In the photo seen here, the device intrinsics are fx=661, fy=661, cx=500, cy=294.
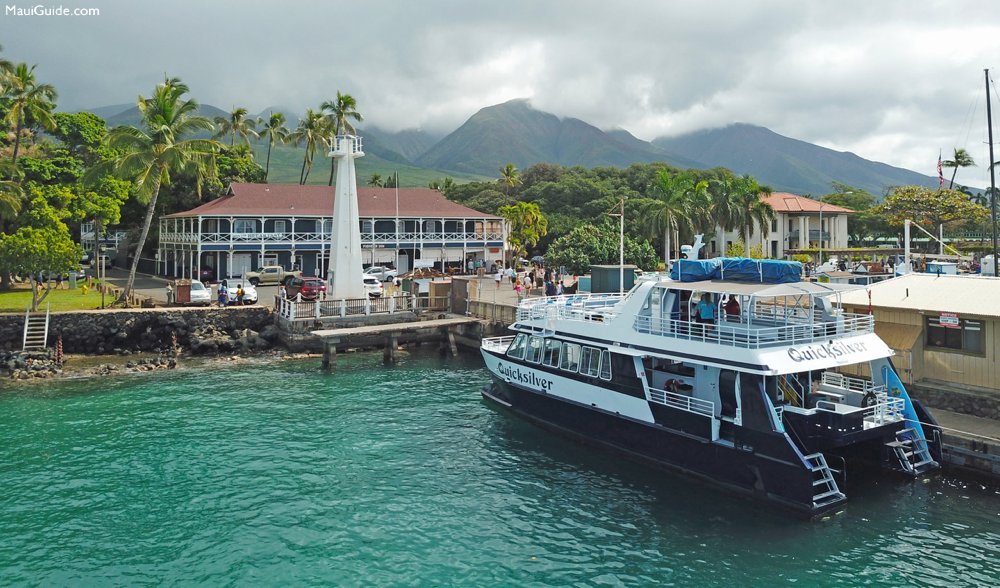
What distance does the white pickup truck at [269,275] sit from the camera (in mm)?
50938

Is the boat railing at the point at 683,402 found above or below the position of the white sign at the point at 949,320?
below

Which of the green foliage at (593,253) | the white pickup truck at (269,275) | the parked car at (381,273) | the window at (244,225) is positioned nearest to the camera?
the green foliage at (593,253)

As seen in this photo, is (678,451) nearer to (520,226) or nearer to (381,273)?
(381,273)

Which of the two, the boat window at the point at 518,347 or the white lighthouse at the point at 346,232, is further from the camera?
the white lighthouse at the point at 346,232

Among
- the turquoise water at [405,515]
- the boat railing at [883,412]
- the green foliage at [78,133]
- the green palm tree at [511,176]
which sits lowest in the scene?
the turquoise water at [405,515]

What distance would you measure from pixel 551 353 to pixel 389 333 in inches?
514

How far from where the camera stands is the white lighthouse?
36.7 meters

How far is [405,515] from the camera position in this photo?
15445 millimetres

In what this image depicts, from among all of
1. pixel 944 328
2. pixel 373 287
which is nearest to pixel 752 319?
pixel 944 328

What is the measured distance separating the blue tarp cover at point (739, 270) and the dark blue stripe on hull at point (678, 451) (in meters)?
4.55

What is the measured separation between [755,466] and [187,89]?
3856 cm

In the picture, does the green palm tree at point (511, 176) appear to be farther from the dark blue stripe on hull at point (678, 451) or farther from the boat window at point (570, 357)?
the boat window at point (570, 357)

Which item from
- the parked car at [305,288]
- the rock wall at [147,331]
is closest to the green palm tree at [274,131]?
the parked car at [305,288]

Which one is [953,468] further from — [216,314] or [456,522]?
[216,314]
